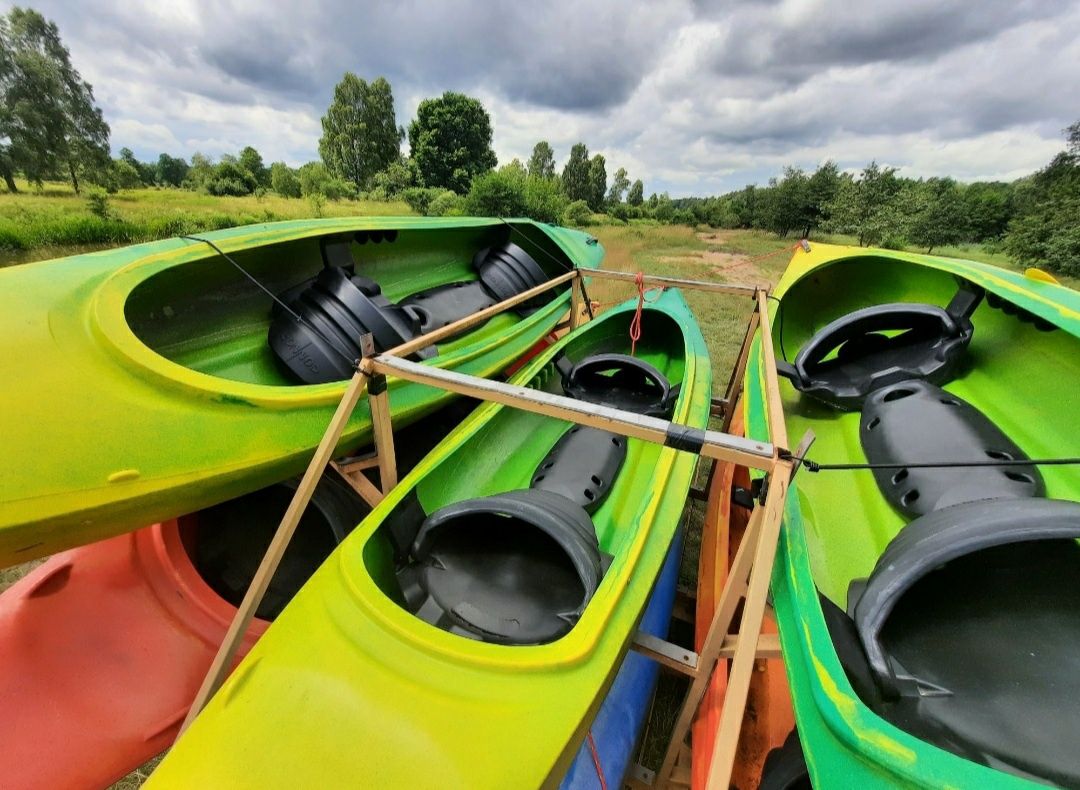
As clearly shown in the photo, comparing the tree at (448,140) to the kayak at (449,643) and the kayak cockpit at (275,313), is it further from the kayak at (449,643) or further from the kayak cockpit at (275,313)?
the kayak at (449,643)

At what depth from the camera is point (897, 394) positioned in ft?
8.55

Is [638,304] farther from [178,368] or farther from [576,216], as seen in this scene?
[576,216]

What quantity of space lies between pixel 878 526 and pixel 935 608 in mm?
656

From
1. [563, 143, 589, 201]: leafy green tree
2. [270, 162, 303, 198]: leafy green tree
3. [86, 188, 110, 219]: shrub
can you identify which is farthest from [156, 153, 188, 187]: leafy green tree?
[86, 188, 110, 219]: shrub

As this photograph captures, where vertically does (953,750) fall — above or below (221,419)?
below

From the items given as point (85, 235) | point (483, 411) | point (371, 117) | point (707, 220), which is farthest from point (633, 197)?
point (483, 411)

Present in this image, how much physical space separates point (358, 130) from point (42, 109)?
63.0 feet

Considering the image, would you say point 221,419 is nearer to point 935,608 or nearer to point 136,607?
point 136,607

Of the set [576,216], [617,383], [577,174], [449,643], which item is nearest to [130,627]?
[449,643]

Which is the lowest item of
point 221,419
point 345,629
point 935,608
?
point 345,629

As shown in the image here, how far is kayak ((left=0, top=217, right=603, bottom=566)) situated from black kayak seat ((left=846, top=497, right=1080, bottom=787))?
2.28 meters

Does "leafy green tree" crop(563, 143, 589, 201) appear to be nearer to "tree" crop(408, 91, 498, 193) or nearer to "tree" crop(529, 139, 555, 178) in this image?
"tree" crop(529, 139, 555, 178)

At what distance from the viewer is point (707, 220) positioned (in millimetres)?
39219

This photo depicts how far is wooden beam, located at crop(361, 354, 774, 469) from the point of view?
1.30 m
